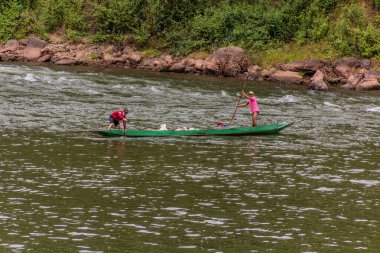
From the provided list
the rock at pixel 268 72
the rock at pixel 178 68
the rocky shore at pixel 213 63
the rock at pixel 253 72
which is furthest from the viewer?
the rock at pixel 178 68

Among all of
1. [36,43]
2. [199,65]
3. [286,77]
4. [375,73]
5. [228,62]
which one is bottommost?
[286,77]

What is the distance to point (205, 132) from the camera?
4116cm

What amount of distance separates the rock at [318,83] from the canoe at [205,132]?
1814 centimetres

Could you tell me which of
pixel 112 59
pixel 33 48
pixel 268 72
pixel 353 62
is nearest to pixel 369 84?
pixel 353 62

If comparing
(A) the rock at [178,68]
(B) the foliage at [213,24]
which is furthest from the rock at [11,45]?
(A) the rock at [178,68]

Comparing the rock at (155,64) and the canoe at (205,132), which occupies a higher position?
the rock at (155,64)

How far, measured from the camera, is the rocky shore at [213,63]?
204ft

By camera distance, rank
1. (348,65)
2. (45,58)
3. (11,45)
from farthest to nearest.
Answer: (11,45) → (45,58) → (348,65)

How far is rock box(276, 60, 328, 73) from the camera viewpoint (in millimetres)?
63531

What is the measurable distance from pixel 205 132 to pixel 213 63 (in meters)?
25.8

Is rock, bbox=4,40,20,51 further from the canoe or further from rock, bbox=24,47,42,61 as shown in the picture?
the canoe

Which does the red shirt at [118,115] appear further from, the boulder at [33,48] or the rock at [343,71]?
the boulder at [33,48]

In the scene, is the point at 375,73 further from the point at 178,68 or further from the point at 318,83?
the point at 178,68

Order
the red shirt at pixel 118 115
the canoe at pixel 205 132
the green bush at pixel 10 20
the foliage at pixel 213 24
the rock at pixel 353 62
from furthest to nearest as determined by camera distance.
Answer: the green bush at pixel 10 20, the foliage at pixel 213 24, the rock at pixel 353 62, the red shirt at pixel 118 115, the canoe at pixel 205 132
